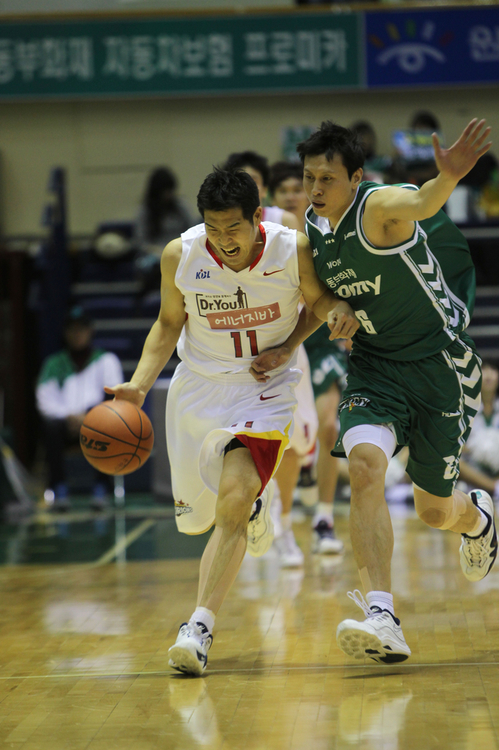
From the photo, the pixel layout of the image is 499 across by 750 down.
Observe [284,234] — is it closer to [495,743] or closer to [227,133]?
[495,743]

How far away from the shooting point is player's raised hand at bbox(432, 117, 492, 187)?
288cm

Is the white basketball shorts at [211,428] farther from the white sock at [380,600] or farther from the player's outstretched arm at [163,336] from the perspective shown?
the white sock at [380,600]

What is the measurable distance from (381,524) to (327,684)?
55cm

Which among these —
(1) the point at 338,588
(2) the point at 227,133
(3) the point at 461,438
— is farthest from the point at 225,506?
(2) the point at 227,133

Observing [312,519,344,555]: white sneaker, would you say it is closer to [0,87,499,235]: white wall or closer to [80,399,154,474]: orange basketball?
[80,399,154,474]: orange basketball

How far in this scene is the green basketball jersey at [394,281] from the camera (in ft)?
10.8

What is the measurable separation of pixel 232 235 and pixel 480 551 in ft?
5.41

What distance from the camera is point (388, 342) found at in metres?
3.46

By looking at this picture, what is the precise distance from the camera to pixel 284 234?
3475mm

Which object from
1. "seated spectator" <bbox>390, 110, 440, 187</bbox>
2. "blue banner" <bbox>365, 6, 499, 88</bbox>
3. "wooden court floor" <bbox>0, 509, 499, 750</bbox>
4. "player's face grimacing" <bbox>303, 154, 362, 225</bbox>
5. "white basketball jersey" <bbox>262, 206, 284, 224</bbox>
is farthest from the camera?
"blue banner" <bbox>365, 6, 499, 88</bbox>

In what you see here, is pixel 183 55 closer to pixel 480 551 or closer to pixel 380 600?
pixel 480 551

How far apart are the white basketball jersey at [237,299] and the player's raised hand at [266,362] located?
0.04 meters

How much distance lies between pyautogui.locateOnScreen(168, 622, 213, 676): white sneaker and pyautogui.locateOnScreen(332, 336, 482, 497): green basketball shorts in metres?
0.81

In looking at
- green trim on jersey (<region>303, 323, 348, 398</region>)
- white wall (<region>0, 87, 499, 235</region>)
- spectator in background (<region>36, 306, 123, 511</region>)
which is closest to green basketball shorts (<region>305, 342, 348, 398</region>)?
green trim on jersey (<region>303, 323, 348, 398</region>)
